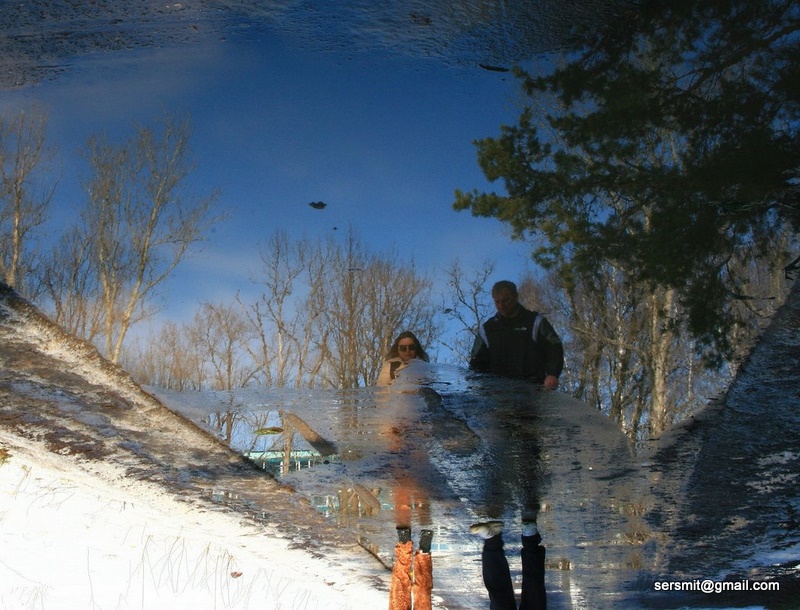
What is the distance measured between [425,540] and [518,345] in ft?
8.63

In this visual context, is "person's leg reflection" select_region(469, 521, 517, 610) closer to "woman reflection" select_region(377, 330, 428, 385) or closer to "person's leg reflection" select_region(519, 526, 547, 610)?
"person's leg reflection" select_region(519, 526, 547, 610)

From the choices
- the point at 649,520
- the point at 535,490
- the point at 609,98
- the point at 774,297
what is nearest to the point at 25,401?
the point at 535,490

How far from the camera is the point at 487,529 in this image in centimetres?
405

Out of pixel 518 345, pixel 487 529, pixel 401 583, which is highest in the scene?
pixel 518 345

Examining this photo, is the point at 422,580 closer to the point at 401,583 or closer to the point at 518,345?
the point at 401,583

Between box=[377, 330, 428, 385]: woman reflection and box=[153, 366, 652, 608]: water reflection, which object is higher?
box=[377, 330, 428, 385]: woman reflection

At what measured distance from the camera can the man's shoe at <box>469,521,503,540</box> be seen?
398 centimetres

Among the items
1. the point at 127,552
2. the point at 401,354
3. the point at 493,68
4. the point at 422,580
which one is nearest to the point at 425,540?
the point at 422,580

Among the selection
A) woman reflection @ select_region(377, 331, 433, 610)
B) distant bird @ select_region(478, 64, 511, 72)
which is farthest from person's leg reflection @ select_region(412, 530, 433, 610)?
distant bird @ select_region(478, 64, 511, 72)

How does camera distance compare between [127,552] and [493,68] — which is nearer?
[493,68]

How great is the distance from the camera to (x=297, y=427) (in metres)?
2.52

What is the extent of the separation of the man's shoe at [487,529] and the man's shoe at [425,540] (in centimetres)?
25

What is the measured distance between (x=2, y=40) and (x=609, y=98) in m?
1.64

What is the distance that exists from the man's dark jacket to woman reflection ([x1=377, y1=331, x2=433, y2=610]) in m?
0.63
